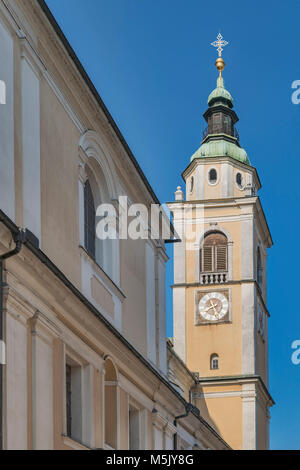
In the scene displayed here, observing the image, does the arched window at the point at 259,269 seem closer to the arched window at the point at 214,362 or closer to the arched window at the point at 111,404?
the arched window at the point at 214,362

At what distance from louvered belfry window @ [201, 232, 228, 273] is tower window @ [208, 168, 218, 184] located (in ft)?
9.71

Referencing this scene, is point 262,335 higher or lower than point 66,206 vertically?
higher

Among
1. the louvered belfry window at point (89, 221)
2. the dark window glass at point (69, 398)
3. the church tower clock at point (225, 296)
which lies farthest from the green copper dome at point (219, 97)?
the dark window glass at point (69, 398)

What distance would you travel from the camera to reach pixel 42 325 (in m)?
16.8

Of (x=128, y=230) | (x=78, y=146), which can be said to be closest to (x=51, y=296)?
(x=78, y=146)

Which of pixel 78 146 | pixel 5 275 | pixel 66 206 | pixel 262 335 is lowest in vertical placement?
pixel 5 275

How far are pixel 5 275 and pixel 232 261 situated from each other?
38.3 meters

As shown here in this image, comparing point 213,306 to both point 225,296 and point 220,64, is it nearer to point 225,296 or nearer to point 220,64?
point 225,296

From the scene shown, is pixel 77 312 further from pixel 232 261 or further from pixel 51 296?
pixel 232 261

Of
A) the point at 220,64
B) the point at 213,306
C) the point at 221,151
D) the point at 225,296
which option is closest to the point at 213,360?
the point at 213,306

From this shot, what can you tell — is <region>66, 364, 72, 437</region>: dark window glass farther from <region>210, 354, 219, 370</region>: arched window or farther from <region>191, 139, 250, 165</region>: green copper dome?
<region>191, 139, 250, 165</region>: green copper dome

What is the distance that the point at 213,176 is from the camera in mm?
A: 56281

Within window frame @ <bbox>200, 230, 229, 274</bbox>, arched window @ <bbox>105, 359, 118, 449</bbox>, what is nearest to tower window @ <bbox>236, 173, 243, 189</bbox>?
window frame @ <bbox>200, 230, 229, 274</bbox>

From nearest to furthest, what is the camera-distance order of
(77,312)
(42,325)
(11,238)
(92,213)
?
(11,238)
(42,325)
(77,312)
(92,213)
